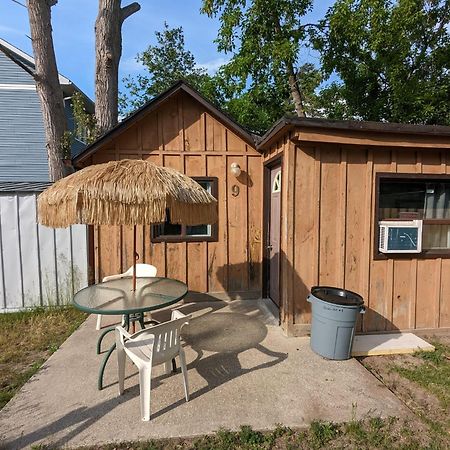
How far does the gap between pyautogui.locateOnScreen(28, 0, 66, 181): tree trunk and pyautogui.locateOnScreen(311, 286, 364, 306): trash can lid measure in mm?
5968

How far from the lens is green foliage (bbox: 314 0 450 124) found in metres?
11.2

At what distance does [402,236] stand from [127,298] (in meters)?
3.70

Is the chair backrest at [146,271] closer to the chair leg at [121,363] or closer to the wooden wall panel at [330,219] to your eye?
the chair leg at [121,363]

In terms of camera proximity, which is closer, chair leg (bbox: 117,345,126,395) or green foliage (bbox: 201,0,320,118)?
chair leg (bbox: 117,345,126,395)

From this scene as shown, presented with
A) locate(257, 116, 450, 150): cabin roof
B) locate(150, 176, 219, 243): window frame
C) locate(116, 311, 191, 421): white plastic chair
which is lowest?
locate(116, 311, 191, 421): white plastic chair

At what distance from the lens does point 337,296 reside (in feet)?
13.0

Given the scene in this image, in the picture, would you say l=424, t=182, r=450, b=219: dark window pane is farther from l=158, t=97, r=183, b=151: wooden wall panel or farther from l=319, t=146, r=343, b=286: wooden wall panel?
l=158, t=97, r=183, b=151: wooden wall panel

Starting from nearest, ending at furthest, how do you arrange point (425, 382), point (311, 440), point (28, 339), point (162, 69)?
point (311, 440) < point (425, 382) < point (28, 339) < point (162, 69)

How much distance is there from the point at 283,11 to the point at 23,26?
9018mm

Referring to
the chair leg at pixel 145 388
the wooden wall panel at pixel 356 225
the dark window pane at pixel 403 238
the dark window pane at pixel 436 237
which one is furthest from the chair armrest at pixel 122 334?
the dark window pane at pixel 436 237

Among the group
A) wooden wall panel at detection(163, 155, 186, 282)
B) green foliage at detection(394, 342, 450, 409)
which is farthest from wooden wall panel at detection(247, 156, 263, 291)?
green foliage at detection(394, 342, 450, 409)

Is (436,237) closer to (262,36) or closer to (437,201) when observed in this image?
(437,201)

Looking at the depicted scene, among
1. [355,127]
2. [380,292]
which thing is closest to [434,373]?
[380,292]

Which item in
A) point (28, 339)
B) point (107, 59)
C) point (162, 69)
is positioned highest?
point (162, 69)
